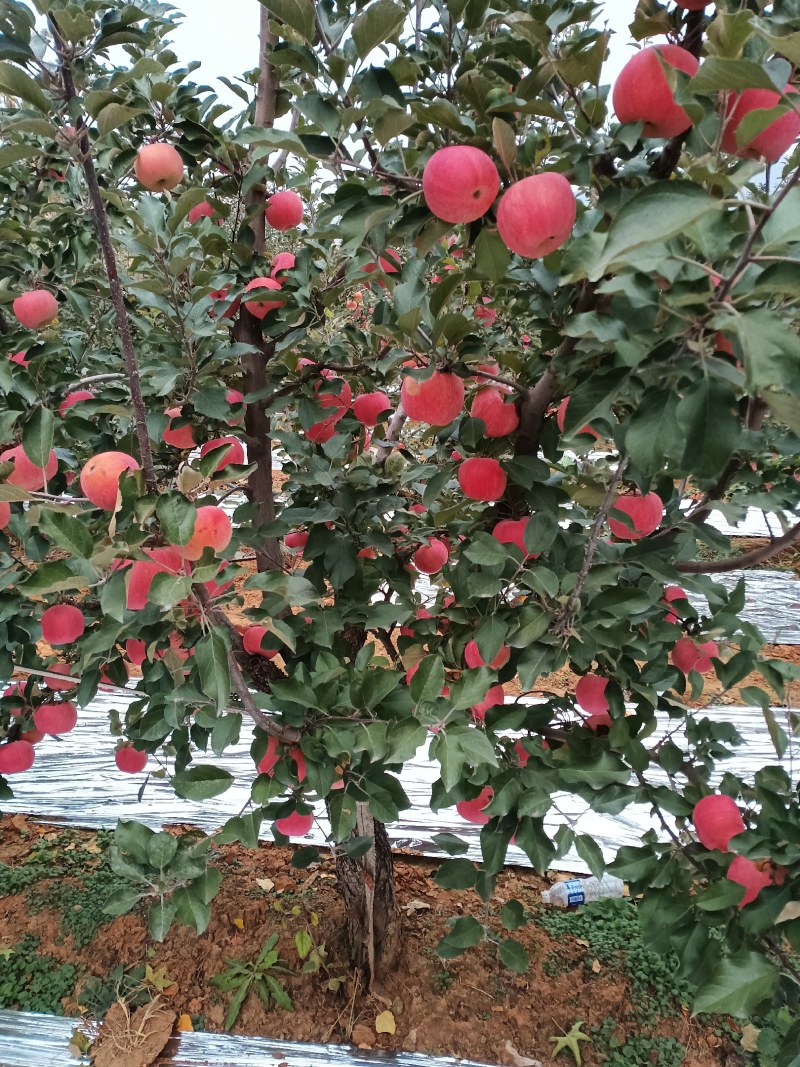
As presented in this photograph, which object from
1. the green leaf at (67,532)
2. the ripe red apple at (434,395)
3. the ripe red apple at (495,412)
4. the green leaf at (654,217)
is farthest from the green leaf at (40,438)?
the green leaf at (654,217)

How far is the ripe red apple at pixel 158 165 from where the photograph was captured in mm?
1014

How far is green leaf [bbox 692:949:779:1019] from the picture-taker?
27.9 inches

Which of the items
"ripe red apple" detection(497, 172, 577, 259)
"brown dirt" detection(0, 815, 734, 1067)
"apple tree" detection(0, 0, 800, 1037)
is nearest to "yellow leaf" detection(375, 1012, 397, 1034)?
"brown dirt" detection(0, 815, 734, 1067)

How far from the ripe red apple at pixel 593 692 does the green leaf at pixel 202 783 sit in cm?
53

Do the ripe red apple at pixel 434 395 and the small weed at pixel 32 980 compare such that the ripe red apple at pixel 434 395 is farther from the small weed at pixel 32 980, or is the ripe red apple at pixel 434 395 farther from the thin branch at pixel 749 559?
the small weed at pixel 32 980

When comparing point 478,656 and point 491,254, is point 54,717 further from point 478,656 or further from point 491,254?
point 491,254

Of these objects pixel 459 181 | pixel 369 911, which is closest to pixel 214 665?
pixel 459 181

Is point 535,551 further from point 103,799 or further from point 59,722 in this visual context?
point 103,799

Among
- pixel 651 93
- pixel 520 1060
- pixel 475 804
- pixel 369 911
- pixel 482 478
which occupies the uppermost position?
pixel 651 93

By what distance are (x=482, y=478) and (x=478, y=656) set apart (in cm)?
26

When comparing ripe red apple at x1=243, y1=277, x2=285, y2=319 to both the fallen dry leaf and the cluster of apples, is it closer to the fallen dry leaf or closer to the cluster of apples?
the cluster of apples

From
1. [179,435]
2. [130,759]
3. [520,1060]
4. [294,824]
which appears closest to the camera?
[179,435]

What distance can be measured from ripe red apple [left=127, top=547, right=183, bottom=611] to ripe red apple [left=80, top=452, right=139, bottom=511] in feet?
0.23

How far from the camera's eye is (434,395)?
854mm
